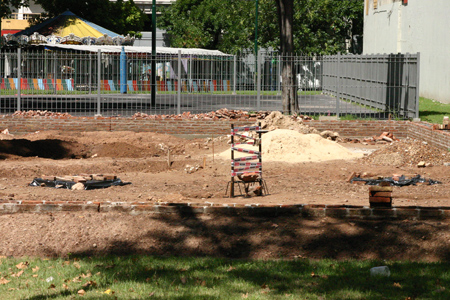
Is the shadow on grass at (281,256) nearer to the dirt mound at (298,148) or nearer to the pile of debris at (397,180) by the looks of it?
the pile of debris at (397,180)

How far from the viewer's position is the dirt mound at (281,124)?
1680cm

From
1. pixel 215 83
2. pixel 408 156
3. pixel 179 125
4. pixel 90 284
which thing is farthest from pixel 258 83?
pixel 90 284

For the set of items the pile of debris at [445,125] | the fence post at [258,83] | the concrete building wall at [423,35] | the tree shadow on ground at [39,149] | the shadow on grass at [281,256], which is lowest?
the shadow on grass at [281,256]

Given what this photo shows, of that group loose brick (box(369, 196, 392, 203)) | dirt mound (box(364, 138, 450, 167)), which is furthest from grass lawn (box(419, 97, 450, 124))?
loose brick (box(369, 196, 392, 203))

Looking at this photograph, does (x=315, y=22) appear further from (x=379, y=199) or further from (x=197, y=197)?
(x=379, y=199)

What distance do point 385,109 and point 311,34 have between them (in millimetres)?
29187

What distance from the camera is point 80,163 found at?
13867 millimetres

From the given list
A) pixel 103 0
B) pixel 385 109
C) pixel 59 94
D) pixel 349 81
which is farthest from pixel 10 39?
pixel 385 109

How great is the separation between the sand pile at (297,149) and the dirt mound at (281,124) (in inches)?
61.5

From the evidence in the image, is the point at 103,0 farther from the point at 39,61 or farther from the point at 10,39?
the point at 39,61

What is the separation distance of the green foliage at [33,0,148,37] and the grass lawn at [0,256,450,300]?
1870 inches

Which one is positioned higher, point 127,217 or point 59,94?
point 59,94

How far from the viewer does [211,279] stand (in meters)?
5.96

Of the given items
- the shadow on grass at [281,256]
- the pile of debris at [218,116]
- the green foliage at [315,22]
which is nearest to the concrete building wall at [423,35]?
the green foliage at [315,22]
